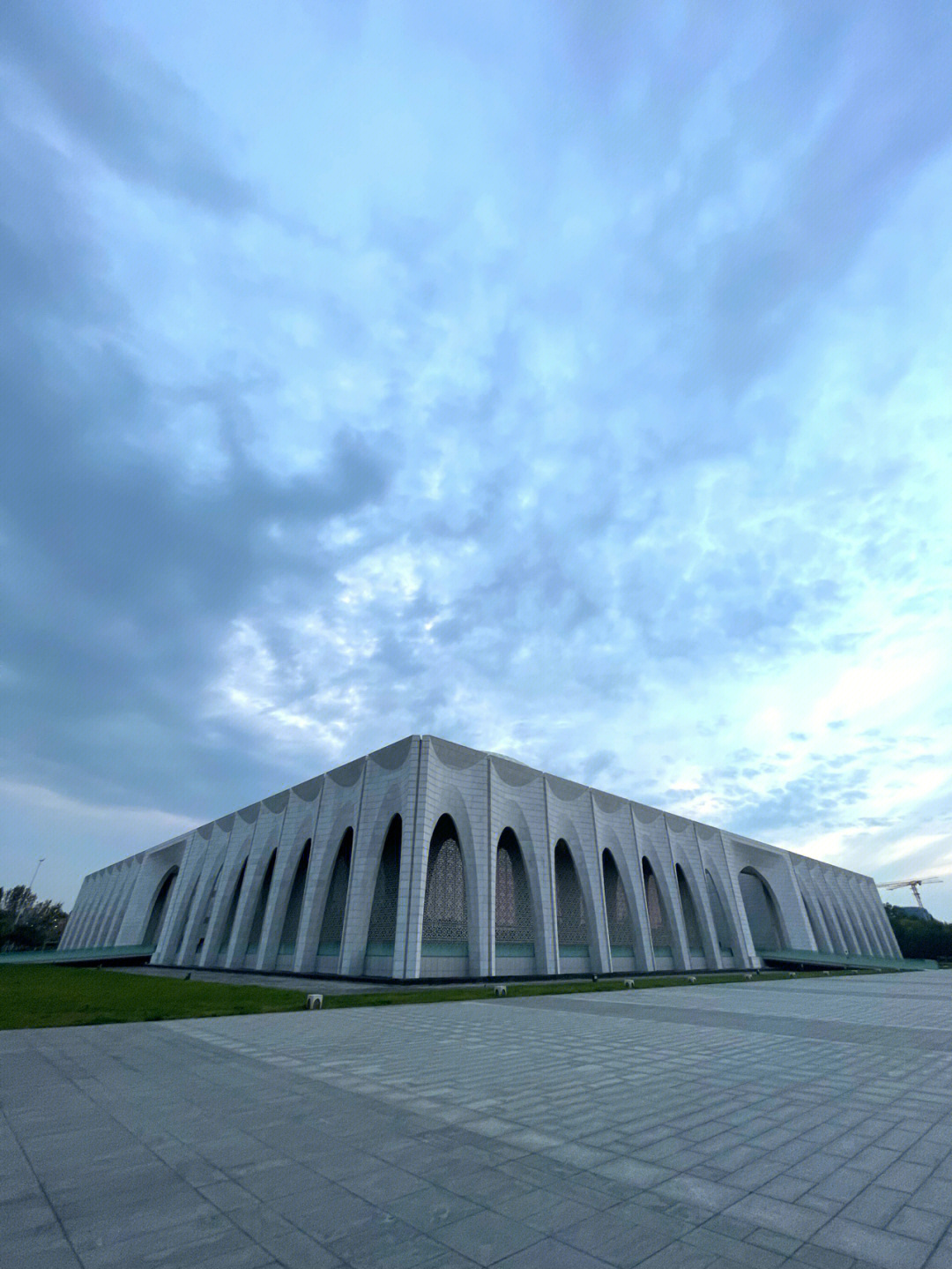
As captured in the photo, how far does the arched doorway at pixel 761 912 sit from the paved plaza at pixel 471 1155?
64.4 meters

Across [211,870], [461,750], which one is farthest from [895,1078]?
[211,870]

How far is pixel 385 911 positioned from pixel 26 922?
437ft

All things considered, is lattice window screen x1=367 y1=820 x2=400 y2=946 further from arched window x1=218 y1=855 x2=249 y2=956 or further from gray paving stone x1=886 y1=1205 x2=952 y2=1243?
gray paving stone x1=886 y1=1205 x2=952 y2=1243

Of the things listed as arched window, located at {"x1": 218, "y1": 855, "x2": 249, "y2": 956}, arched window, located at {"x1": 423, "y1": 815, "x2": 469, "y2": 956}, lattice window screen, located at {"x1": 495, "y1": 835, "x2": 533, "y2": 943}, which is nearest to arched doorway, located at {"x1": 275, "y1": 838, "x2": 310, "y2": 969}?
arched window, located at {"x1": 218, "y1": 855, "x2": 249, "y2": 956}

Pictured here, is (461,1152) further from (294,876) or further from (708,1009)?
(294,876)

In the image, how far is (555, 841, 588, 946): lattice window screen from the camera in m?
41.6

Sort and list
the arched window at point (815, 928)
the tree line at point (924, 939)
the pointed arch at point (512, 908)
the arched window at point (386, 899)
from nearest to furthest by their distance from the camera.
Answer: the arched window at point (386, 899), the pointed arch at point (512, 908), the arched window at point (815, 928), the tree line at point (924, 939)

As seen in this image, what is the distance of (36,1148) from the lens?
5461 mm

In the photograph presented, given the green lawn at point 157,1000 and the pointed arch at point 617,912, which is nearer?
the green lawn at point 157,1000

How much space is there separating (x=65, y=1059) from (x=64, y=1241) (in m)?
7.39

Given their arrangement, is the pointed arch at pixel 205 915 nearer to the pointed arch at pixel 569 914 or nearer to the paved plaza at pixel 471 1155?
the pointed arch at pixel 569 914

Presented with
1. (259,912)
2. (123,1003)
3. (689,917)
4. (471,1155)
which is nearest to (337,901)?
(259,912)

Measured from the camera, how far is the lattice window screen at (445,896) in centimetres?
3447

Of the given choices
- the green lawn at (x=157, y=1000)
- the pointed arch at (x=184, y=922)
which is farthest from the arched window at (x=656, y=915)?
the pointed arch at (x=184, y=922)
